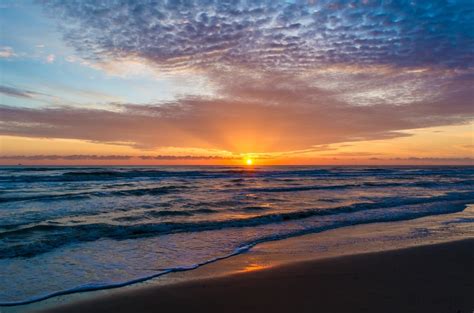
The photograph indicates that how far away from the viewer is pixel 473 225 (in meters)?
13.7

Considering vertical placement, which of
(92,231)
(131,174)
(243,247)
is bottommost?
(243,247)

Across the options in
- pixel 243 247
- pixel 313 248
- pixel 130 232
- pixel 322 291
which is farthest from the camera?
pixel 130 232

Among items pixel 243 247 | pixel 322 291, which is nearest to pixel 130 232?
pixel 243 247

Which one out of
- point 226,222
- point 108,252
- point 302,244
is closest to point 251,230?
point 226,222

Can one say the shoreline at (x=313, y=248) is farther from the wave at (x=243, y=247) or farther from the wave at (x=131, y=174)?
the wave at (x=131, y=174)

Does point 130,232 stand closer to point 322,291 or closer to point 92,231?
point 92,231

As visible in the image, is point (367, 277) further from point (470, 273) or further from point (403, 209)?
point (403, 209)

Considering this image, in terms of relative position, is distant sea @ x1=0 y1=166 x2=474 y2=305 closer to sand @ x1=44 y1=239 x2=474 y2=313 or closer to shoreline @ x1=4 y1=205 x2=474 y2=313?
shoreline @ x1=4 y1=205 x2=474 y2=313

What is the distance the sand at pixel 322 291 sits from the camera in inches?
223

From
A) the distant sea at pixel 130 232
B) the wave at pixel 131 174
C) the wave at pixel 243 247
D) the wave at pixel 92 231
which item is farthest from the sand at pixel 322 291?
the wave at pixel 131 174

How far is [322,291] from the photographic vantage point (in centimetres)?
638

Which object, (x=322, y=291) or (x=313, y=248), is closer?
(x=322, y=291)

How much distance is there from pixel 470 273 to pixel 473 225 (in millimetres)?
7789

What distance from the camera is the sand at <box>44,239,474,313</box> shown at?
5.66 metres
